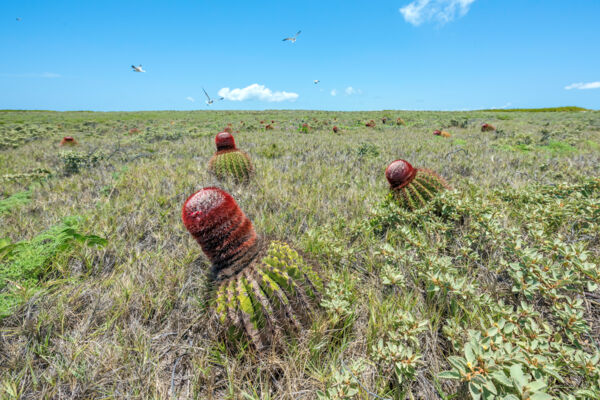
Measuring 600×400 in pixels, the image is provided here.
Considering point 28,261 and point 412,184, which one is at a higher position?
point 412,184

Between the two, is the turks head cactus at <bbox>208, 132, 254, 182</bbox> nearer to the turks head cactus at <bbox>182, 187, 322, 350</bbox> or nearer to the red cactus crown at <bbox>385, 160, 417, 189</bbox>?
the red cactus crown at <bbox>385, 160, 417, 189</bbox>

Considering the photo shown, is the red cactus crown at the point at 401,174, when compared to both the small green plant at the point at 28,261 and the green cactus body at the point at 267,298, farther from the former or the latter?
the small green plant at the point at 28,261

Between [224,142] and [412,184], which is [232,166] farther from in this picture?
[412,184]

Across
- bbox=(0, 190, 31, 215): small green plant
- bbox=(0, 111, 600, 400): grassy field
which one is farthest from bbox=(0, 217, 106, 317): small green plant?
bbox=(0, 190, 31, 215): small green plant

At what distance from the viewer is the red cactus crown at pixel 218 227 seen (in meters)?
1.74

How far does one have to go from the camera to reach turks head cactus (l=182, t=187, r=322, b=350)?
165 centimetres

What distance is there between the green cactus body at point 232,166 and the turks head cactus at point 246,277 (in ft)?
9.81

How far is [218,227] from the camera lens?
5.80 feet

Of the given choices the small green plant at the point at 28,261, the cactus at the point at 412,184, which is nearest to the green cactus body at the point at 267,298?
the small green plant at the point at 28,261

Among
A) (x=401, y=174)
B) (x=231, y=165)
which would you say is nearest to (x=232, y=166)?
(x=231, y=165)

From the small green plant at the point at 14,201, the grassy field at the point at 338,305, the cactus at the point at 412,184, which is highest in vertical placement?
the cactus at the point at 412,184

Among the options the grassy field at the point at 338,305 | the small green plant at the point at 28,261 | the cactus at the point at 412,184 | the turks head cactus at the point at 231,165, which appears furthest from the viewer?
the turks head cactus at the point at 231,165

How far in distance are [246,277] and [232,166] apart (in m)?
3.33

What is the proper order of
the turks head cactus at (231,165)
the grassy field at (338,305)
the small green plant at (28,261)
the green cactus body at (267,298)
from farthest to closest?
the turks head cactus at (231,165) → the small green plant at (28,261) → the green cactus body at (267,298) → the grassy field at (338,305)
